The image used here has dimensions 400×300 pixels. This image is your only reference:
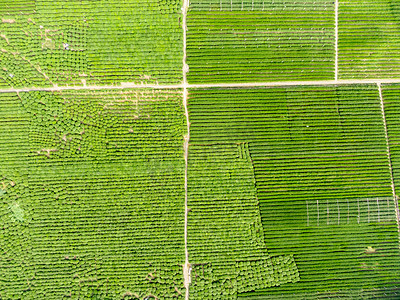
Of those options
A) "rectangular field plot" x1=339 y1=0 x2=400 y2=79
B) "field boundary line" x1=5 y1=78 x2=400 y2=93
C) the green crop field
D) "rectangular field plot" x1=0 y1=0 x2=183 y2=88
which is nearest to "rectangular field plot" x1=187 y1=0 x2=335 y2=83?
the green crop field

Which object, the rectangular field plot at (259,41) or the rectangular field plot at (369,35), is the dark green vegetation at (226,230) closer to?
the rectangular field plot at (259,41)

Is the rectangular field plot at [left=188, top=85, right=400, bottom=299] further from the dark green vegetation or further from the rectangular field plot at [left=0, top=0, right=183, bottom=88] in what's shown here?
the rectangular field plot at [left=0, top=0, right=183, bottom=88]

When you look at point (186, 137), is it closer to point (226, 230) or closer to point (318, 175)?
point (226, 230)

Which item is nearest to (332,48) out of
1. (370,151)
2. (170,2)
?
(370,151)

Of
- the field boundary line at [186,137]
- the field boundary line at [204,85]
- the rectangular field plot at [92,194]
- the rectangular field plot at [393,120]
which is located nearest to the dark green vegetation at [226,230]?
the field boundary line at [186,137]

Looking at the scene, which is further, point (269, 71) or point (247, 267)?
point (269, 71)

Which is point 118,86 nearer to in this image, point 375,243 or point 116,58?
point 116,58

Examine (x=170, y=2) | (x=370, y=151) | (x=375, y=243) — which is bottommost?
(x=375, y=243)
